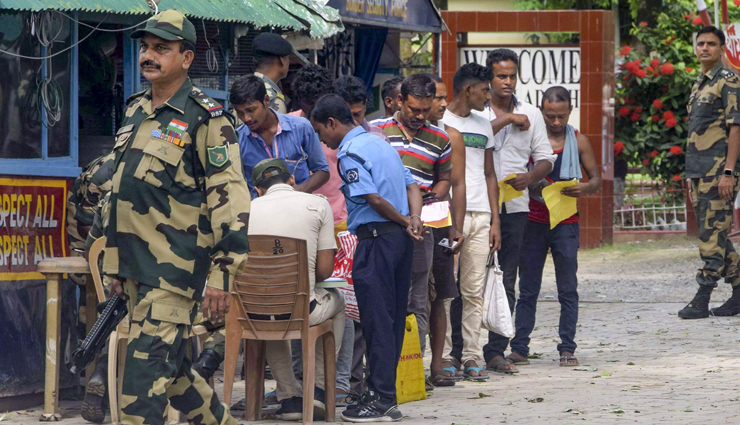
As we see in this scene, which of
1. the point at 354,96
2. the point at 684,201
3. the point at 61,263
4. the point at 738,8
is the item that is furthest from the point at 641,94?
the point at 61,263

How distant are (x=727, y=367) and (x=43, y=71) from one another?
16.1ft

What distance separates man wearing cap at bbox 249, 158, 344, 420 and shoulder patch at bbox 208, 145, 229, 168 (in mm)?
1250

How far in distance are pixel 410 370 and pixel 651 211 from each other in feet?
41.9

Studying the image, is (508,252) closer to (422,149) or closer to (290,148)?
(422,149)

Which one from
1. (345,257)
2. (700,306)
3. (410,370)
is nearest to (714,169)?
(700,306)

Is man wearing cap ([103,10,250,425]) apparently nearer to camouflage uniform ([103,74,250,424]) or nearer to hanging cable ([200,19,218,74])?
camouflage uniform ([103,74,250,424])

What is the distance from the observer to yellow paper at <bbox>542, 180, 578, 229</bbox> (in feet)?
26.0

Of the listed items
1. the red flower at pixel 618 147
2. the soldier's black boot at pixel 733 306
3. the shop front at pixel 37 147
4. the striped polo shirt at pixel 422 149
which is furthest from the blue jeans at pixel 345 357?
the red flower at pixel 618 147

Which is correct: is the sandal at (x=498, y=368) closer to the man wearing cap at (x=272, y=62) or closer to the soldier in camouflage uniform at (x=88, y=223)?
the man wearing cap at (x=272, y=62)

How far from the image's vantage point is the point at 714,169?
988cm

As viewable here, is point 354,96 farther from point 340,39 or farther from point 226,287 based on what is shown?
point 340,39

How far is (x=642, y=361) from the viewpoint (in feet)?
26.5

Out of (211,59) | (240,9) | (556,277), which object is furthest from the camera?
(211,59)

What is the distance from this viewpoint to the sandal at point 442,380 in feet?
24.0
